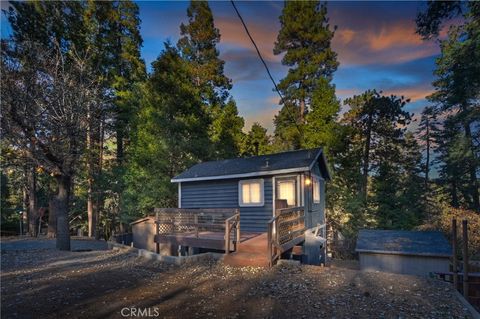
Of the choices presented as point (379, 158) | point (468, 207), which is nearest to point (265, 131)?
point (379, 158)

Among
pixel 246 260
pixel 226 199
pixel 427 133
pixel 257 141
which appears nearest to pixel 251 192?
pixel 226 199

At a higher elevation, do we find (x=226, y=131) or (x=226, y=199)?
(x=226, y=131)

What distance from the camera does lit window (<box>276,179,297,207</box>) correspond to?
11953mm

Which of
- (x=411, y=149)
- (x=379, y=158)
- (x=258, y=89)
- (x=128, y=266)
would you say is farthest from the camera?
(x=411, y=149)

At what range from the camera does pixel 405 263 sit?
13.3 metres

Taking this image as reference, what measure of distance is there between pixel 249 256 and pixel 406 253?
9417 millimetres

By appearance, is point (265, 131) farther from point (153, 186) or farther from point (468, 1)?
point (468, 1)

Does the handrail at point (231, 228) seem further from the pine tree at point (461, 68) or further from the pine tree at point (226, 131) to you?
the pine tree at point (226, 131)

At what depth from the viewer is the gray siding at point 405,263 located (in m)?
12.6

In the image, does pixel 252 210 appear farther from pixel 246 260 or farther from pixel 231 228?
pixel 246 260

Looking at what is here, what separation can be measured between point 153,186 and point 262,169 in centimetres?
860

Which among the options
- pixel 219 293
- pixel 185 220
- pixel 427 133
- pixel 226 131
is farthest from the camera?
pixel 427 133

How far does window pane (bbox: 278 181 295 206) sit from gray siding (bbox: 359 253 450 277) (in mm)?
5842

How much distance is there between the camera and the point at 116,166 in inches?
807
